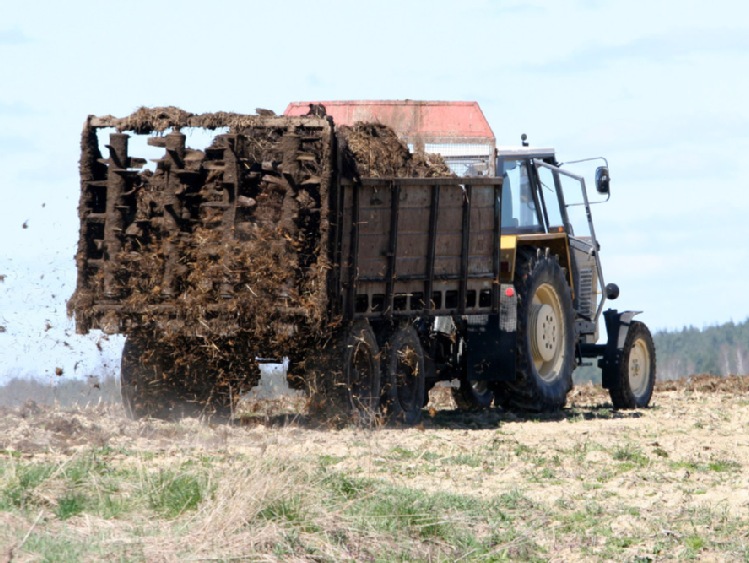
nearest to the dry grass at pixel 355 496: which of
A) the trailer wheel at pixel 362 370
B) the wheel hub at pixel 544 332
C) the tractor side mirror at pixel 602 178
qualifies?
the trailer wheel at pixel 362 370

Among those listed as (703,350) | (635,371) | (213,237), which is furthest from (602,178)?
(703,350)

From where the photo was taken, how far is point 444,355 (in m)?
15.1

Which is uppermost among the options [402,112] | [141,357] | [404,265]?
[402,112]

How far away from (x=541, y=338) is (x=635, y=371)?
9.04ft

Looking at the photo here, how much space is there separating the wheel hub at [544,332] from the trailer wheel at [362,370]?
2748mm

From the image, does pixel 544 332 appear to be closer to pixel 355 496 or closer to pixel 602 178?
pixel 602 178

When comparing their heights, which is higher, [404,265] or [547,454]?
[404,265]

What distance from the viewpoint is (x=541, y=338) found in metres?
15.3

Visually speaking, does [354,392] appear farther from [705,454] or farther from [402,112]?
[402,112]

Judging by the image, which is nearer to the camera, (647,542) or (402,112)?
(647,542)

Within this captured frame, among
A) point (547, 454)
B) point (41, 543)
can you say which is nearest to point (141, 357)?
point (547, 454)

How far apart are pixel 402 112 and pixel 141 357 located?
4.97 meters

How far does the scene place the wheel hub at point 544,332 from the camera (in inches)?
598

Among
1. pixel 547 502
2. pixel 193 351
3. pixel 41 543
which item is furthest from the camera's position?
pixel 193 351
